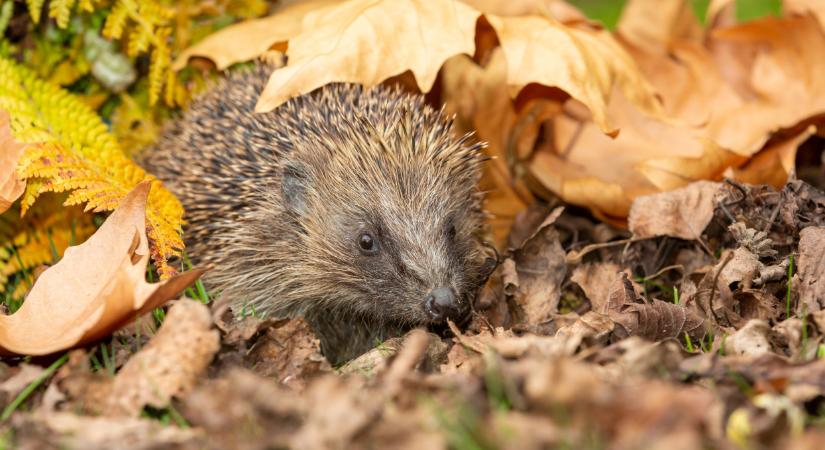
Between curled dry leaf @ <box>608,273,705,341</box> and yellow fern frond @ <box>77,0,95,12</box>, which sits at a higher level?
yellow fern frond @ <box>77,0,95,12</box>

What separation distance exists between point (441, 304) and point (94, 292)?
1.63 meters

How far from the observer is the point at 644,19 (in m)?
7.02

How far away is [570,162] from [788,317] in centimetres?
236

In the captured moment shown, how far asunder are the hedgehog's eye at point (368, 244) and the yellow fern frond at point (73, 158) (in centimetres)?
95

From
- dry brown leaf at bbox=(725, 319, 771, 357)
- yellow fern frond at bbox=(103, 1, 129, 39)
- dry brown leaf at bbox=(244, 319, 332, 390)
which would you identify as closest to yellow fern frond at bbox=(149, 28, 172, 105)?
yellow fern frond at bbox=(103, 1, 129, 39)

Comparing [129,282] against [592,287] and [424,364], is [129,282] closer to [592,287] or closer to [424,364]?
→ [424,364]

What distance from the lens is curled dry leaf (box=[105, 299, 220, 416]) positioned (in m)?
3.36

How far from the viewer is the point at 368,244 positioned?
15.8 ft

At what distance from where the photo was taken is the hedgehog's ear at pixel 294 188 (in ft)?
16.3

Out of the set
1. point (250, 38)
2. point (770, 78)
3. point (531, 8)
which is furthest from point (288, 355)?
point (770, 78)

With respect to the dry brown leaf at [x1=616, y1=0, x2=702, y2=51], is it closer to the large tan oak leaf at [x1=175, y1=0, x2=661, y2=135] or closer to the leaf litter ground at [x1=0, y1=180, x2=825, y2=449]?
the large tan oak leaf at [x1=175, y1=0, x2=661, y2=135]

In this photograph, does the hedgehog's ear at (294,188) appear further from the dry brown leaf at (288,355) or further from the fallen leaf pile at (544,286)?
the dry brown leaf at (288,355)

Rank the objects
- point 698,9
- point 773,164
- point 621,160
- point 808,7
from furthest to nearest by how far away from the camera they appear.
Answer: point 698,9, point 808,7, point 621,160, point 773,164

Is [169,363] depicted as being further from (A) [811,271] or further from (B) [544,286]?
(A) [811,271]
